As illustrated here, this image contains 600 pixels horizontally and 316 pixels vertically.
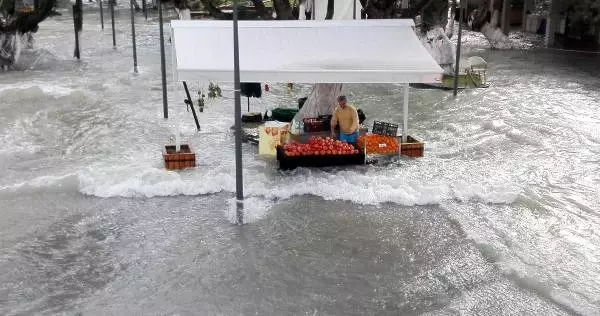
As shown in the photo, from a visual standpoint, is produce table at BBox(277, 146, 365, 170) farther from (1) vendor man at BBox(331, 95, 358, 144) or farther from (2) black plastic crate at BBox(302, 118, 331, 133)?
(2) black plastic crate at BBox(302, 118, 331, 133)

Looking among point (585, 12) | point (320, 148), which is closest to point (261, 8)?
point (320, 148)

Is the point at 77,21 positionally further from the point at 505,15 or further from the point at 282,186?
the point at 505,15

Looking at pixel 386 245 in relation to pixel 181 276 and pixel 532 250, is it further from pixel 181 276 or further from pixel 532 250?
pixel 181 276

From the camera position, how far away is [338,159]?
1358cm

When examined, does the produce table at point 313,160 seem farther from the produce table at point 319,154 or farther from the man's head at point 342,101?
the man's head at point 342,101

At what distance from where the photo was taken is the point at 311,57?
13.6m

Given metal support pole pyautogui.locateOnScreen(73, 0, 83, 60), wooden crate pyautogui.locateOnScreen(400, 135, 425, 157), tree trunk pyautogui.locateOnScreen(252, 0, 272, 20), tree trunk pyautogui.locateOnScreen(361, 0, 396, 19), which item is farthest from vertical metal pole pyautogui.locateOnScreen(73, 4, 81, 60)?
wooden crate pyautogui.locateOnScreen(400, 135, 425, 157)

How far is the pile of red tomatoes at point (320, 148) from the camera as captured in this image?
44.1 ft

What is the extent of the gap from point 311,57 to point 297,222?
4254mm

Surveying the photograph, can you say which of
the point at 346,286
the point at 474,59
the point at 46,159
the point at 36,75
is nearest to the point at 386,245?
the point at 346,286

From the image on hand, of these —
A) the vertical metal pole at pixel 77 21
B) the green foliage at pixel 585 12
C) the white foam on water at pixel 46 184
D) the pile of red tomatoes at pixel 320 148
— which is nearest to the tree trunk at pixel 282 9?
the pile of red tomatoes at pixel 320 148

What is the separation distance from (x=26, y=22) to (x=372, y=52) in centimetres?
2037

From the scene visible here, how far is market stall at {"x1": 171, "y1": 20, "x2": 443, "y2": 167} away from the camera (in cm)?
1274

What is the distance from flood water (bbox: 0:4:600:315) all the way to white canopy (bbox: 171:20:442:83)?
48.0 inches
